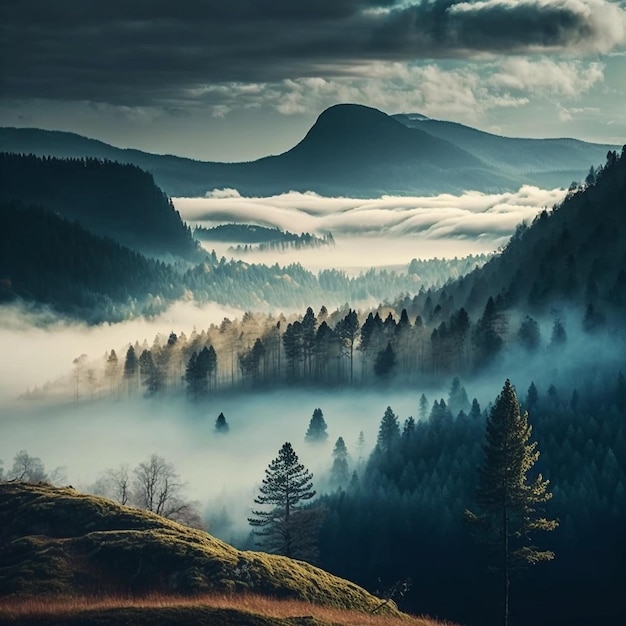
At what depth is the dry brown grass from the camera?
58812 mm

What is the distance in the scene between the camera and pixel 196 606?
60031 mm

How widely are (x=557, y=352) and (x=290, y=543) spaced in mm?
80737

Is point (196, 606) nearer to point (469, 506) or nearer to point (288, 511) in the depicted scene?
point (288, 511)

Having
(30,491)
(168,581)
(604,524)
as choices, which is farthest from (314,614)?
(604,524)

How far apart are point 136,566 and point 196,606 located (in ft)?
27.7

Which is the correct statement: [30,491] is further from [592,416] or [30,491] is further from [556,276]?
[556,276]

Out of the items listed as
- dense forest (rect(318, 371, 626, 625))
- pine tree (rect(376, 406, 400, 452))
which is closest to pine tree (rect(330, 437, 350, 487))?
dense forest (rect(318, 371, 626, 625))

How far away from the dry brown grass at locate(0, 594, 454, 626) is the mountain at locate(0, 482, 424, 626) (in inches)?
10.1

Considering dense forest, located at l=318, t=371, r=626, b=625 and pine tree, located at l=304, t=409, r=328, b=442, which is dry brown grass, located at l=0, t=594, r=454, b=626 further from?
pine tree, located at l=304, t=409, r=328, b=442

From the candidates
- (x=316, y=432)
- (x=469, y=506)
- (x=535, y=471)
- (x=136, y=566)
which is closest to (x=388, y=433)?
(x=316, y=432)

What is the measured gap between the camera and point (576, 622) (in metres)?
110

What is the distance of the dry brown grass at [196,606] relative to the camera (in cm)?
5881

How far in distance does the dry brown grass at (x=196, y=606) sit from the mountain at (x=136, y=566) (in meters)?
0.26

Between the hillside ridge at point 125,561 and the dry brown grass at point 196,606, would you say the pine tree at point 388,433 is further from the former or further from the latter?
the dry brown grass at point 196,606
